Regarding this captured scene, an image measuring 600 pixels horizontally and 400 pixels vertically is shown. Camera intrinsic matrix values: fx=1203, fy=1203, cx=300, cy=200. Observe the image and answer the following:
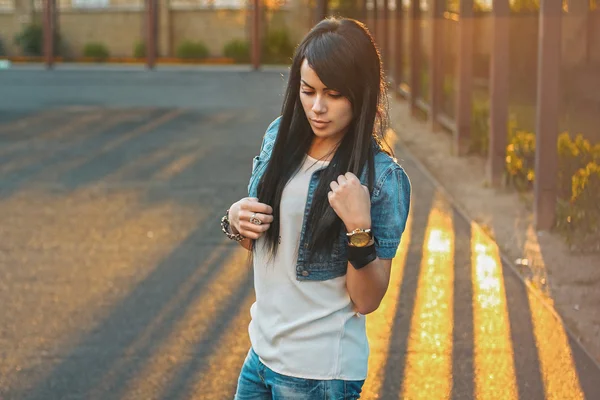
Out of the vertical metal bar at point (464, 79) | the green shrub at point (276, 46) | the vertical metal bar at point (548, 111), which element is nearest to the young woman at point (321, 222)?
the vertical metal bar at point (548, 111)

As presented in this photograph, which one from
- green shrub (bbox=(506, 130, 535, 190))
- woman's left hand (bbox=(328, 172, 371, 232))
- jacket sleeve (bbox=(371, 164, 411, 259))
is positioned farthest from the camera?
green shrub (bbox=(506, 130, 535, 190))

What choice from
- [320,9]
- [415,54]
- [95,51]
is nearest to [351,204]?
[415,54]

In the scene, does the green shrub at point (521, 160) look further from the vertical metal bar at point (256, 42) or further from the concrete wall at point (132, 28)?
the concrete wall at point (132, 28)

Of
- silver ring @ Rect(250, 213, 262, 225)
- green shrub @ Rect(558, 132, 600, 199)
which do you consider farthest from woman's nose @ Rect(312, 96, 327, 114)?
green shrub @ Rect(558, 132, 600, 199)

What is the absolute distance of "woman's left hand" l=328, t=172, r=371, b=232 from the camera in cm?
254

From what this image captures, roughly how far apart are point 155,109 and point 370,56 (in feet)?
56.5

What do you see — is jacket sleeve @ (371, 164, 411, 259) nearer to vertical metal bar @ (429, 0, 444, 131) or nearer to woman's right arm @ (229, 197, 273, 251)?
woman's right arm @ (229, 197, 273, 251)

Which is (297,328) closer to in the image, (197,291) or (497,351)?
(497,351)

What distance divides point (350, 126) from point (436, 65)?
12449mm

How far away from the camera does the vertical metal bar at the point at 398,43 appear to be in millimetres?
19844

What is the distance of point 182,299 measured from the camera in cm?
644

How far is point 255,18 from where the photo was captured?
34.7m

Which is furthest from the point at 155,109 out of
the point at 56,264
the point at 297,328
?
the point at 297,328

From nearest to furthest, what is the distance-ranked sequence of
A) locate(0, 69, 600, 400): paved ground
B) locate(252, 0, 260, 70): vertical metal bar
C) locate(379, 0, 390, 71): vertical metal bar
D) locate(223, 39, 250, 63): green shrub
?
locate(0, 69, 600, 400): paved ground
locate(379, 0, 390, 71): vertical metal bar
locate(252, 0, 260, 70): vertical metal bar
locate(223, 39, 250, 63): green shrub
